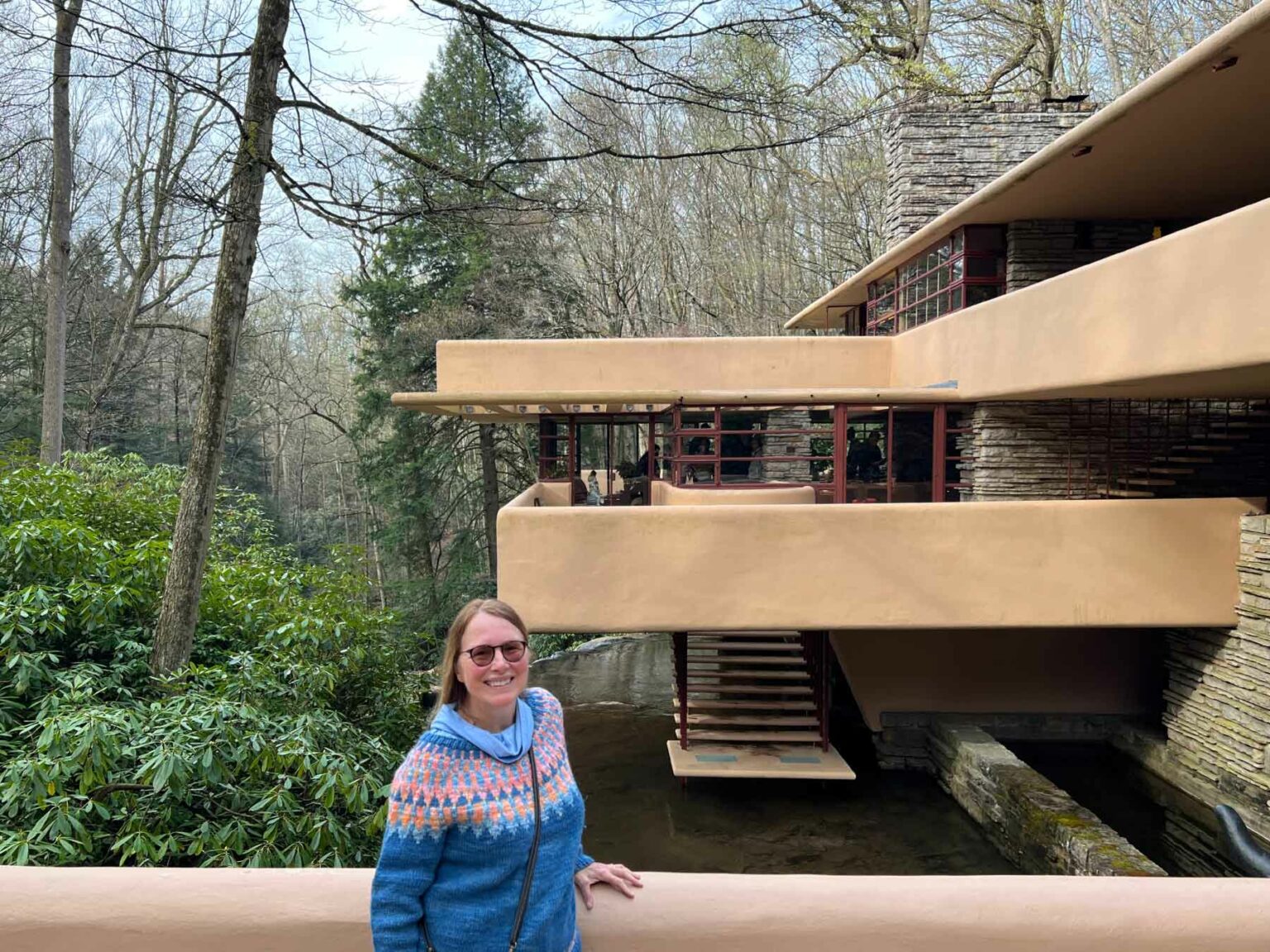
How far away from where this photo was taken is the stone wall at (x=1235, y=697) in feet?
26.0

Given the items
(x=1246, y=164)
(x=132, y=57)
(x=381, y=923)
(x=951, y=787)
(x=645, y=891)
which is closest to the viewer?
(x=381, y=923)

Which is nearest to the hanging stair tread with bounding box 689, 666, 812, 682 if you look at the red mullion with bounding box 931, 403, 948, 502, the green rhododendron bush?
the red mullion with bounding box 931, 403, 948, 502

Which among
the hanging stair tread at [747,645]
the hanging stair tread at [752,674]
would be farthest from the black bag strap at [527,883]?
the hanging stair tread at [747,645]

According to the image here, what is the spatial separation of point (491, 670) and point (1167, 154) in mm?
9958

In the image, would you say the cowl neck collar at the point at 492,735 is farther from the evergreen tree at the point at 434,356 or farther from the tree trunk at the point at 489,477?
the tree trunk at the point at 489,477

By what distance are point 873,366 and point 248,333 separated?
67.5 feet

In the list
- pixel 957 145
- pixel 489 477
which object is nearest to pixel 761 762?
pixel 957 145

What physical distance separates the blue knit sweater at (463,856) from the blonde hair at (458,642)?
12cm

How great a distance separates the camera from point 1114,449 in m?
10.6

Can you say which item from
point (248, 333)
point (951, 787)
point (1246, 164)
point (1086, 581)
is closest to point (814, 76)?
point (1246, 164)

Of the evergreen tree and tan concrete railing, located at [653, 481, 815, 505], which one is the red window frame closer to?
tan concrete railing, located at [653, 481, 815, 505]

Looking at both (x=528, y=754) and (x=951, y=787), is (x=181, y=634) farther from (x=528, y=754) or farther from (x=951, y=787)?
(x=951, y=787)

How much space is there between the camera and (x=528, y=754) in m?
1.78

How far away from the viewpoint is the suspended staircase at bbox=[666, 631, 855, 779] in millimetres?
9836
